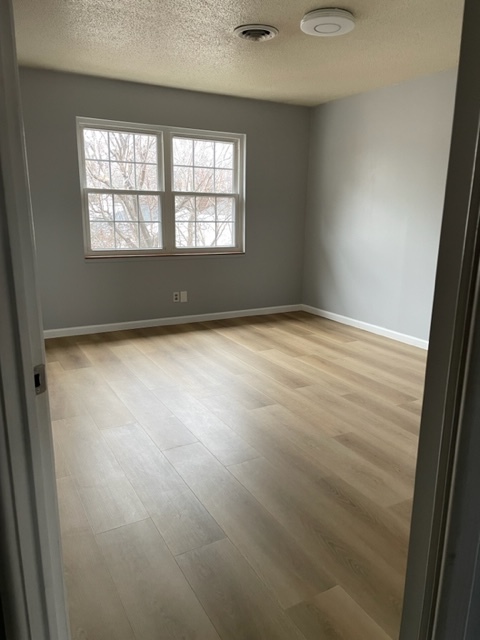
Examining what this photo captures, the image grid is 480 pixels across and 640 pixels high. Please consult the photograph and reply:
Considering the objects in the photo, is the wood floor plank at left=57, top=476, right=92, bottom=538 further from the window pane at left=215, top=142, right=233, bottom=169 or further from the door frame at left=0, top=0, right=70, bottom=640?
the window pane at left=215, top=142, right=233, bottom=169

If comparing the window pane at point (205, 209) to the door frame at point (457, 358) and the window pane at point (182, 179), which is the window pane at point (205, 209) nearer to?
the window pane at point (182, 179)

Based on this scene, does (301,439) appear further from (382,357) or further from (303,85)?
(303,85)

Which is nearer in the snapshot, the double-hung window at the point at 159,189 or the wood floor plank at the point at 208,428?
the wood floor plank at the point at 208,428

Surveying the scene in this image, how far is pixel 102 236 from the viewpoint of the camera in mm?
4777

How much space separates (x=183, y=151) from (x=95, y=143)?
0.92m

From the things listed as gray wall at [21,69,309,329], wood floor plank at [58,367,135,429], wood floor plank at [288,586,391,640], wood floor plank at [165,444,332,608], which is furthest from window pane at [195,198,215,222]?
wood floor plank at [288,586,391,640]

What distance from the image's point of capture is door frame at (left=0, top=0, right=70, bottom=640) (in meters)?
0.77

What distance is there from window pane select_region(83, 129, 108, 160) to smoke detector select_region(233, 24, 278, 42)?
195cm

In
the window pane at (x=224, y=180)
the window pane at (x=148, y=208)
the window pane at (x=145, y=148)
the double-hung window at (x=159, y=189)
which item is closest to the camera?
the double-hung window at (x=159, y=189)

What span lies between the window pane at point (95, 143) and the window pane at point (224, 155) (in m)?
1.23

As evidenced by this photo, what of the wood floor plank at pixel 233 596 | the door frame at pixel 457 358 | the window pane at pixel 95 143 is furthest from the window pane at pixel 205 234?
the door frame at pixel 457 358

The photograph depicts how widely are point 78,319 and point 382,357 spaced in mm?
2994

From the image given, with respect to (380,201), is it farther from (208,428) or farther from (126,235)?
(208,428)

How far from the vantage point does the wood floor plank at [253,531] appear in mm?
1624
